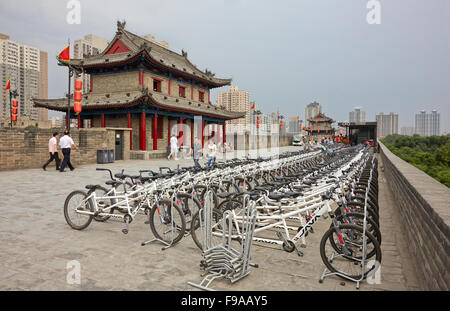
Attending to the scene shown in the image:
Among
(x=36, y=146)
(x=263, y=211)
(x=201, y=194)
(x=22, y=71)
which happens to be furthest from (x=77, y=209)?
(x=22, y=71)

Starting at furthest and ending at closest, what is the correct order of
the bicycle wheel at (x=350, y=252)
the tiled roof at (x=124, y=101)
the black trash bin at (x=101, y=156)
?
the tiled roof at (x=124, y=101) → the black trash bin at (x=101, y=156) → the bicycle wheel at (x=350, y=252)

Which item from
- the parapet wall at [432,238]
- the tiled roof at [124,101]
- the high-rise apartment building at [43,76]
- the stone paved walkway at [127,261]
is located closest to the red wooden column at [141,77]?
the tiled roof at [124,101]

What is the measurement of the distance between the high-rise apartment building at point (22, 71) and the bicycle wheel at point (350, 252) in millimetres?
62625

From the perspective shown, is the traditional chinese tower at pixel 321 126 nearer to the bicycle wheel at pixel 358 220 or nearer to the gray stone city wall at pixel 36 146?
the gray stone city wall at pixel 36 146

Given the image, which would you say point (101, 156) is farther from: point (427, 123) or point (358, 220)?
point (427, 123)

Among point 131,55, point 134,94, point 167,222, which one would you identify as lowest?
point 167,222

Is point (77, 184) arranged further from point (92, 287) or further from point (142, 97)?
point (142, 97)

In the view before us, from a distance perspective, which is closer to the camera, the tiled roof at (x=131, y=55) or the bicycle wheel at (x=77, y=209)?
the bicycle wheel at (x=77, y=209)

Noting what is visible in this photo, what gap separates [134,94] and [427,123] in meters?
158

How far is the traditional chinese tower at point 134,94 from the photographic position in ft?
67.6

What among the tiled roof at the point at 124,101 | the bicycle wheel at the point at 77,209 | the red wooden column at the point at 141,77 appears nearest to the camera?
the bicycle wheel at the point at 77,209

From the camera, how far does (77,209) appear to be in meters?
4.71
